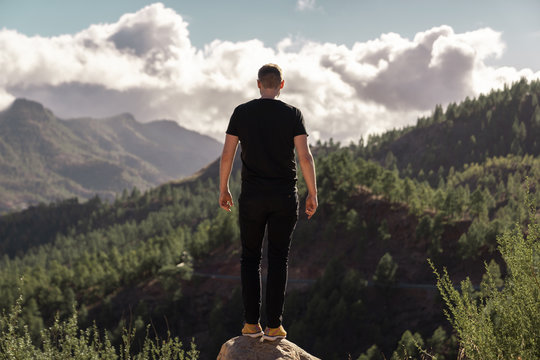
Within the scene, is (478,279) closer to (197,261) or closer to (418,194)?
(418,194)

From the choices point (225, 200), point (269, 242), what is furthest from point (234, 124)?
point (269, 242)

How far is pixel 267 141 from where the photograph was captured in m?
6.51

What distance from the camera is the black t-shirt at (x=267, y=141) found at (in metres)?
6.44

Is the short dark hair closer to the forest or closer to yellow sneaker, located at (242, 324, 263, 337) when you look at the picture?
yellow sneaker, located at (242, 324, 263, 337)

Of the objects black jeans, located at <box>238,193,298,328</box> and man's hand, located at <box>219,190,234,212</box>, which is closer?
black jeans, located at <box>238,193,298,328</box>

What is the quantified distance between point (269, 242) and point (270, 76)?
9.41ft

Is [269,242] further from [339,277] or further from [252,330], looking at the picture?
[339,277]

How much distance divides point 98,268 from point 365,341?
81.0 metres

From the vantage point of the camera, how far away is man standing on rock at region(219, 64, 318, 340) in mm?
6422

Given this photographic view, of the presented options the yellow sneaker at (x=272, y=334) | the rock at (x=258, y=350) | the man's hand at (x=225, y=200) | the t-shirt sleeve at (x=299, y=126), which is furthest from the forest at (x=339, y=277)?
the t-shirt sleeve at (x=299, y=126)

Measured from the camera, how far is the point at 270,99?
261 inches

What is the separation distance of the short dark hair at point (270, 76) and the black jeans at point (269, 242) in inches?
74.8

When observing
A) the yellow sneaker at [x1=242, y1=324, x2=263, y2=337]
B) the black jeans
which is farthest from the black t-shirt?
the yellow sneaker at [x1=242, y1=324, x2=263, y2=337]

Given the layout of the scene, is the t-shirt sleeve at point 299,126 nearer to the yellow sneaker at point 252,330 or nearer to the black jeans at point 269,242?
the black jeans at point 269,242
